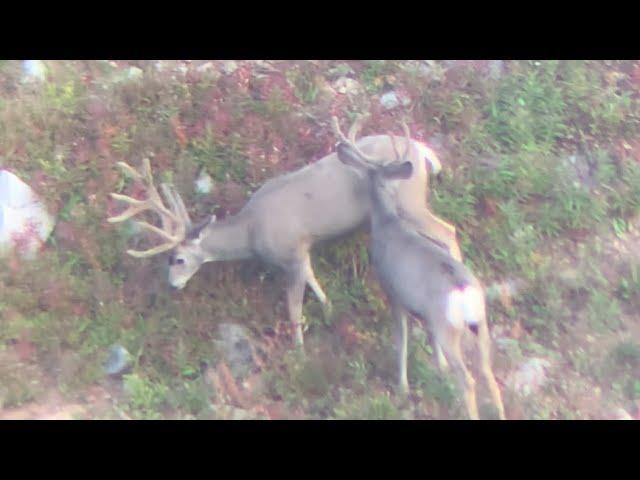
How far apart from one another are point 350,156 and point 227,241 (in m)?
1.35

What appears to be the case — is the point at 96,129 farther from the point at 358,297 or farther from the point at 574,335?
the point at 574,335

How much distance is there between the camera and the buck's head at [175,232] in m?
8.98

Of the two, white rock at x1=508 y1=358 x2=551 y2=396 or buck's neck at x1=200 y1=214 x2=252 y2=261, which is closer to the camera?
white rock at x1=508 y1=358 x2=551 y2=396

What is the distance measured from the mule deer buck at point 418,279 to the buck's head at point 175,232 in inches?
57.9

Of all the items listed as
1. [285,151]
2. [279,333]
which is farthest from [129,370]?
[285,151]

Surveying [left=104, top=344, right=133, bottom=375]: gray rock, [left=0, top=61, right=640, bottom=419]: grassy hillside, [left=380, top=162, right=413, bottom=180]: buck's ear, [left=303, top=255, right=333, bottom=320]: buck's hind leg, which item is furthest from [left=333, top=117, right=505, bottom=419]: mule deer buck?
[left=104, top=344, right=133, bottom=375]: gray rock

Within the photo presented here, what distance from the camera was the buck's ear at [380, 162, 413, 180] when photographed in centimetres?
844

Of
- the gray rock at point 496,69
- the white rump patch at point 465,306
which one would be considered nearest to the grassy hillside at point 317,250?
the gray rock at point 496,69

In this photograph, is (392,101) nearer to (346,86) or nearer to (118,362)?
(346,86)

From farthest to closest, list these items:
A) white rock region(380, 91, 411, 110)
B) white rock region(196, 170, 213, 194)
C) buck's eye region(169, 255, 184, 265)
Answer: white rock region(380, 91, 411, 110) < white rock region(196, 170, 213, 194) < buck's eye region(169, 255, 184, 265)

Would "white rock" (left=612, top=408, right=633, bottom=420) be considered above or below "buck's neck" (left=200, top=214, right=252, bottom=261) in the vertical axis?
below

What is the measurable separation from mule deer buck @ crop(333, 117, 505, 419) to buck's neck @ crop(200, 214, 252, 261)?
1.13m

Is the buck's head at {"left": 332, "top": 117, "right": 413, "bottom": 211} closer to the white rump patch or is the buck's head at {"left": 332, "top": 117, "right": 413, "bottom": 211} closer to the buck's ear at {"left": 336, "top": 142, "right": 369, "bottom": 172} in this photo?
the buck's ear at {"left": 336, "top": 142, "right": 369, "bottom": 172}

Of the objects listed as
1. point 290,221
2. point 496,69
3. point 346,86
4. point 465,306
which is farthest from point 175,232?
point 496,69
